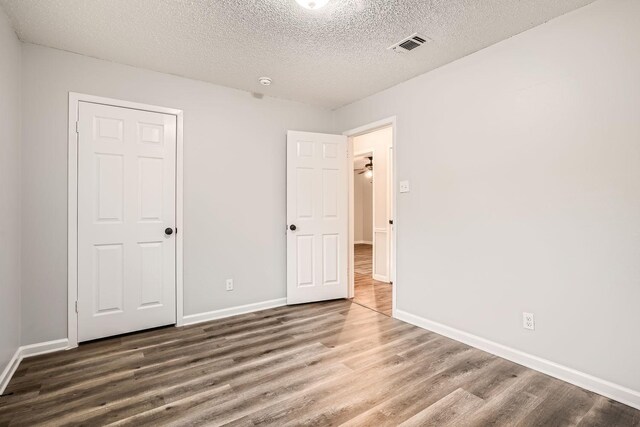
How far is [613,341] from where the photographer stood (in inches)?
76.9

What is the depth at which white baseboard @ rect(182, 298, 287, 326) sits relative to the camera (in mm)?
3191

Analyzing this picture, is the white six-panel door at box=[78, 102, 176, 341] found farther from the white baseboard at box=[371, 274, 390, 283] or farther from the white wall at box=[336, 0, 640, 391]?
the white baseboard at box=[371, 274, 390, 283]

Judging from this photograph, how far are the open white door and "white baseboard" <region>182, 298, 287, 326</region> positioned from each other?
18cm

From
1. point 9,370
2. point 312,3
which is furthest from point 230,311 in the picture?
point 312,3

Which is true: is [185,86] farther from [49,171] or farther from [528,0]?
[528,0]

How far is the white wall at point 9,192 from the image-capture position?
2.06m

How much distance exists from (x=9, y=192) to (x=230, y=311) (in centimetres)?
208

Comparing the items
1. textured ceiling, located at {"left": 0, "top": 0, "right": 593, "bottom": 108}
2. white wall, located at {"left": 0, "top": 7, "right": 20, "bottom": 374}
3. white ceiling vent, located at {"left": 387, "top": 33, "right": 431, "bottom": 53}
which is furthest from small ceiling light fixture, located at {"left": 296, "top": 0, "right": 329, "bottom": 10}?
white wall, located at {"left": 0, "top": 7, "right": 20, "bottom": 374}

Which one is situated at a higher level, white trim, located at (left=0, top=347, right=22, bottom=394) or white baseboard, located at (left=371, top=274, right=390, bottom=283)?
white baseboard, located at (left=371, top=274, right=390, bottom=283)

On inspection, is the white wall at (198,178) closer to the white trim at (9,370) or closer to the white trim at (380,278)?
the white trim at (9,370)

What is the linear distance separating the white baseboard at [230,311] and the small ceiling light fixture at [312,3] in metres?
2.87

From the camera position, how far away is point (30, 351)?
8.14 ft

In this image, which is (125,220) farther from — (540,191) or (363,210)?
(363,210)

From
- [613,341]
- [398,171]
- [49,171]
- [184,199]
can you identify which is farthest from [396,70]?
[49,171]
